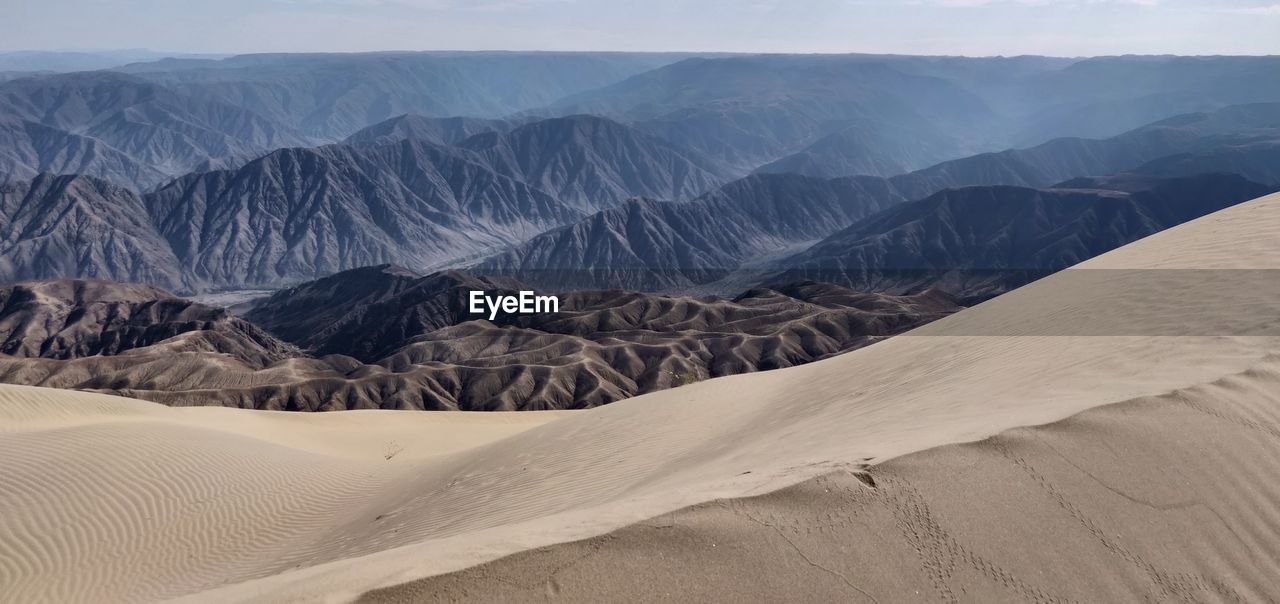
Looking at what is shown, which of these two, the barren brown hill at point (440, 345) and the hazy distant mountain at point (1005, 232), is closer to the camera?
Answer: the barren brown hill at point (440, 345)

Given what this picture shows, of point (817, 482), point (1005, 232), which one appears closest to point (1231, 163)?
point (1005, 232)

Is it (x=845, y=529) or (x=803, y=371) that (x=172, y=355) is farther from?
(x=845, y=529)

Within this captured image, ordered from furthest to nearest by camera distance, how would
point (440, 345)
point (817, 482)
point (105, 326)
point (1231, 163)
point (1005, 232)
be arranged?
point (1231, 163)
point (1005, 232)
point (105, 326)
point (440, 345)
point (817, 482)

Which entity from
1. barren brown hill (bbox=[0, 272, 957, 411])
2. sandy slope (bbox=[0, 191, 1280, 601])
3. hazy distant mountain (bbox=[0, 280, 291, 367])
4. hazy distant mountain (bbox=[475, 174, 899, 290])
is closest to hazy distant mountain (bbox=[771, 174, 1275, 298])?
hazy distant mountain (bbox=[475, 174, 899, 290])

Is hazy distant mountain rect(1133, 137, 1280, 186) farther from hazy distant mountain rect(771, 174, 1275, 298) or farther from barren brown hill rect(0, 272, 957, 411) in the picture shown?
barren brown hill rect(0, 272, 957, 411)

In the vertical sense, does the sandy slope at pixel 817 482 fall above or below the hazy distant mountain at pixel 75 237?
above

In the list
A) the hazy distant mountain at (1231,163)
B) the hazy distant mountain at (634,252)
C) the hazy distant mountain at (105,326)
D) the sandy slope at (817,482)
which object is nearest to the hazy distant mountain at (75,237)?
the hazy distant mountain at (105,326)

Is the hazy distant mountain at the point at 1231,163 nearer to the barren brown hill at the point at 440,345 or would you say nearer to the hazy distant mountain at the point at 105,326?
the barren brown hill at the point at 440,345

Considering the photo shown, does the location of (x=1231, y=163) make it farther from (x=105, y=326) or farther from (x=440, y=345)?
(x=105, y=326)
